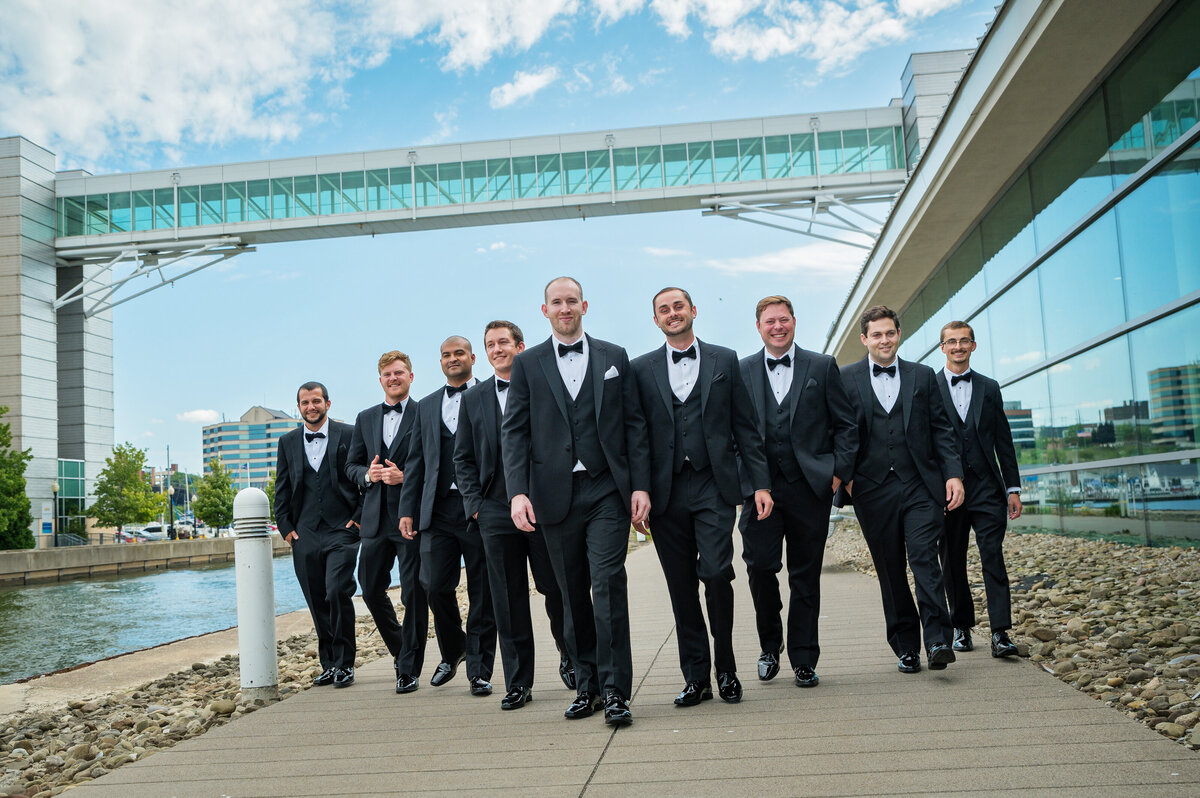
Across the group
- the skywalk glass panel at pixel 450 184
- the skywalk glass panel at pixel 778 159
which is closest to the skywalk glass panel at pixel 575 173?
the skywalk glass panel at pixel 450 184

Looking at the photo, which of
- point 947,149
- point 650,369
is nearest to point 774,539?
point 650,369

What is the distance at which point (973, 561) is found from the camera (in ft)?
42.7

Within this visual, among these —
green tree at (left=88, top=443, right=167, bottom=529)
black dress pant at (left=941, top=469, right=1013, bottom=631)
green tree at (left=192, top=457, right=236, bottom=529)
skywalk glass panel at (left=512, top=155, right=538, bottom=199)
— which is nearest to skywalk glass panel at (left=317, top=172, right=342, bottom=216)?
skywalk glass panel at (left=512, top=155, right=538, bottom=199)

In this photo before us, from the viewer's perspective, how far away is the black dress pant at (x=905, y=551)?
5.91 m

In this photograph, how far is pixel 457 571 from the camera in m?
6.84

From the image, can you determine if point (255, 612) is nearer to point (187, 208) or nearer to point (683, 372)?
point (683, 372)

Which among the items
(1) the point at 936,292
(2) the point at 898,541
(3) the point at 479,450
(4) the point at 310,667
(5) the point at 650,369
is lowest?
(4) the point at 310,667

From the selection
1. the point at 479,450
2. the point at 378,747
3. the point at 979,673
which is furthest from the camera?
the point at 479,450

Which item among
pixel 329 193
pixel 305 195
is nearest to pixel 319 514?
pixel 329 193

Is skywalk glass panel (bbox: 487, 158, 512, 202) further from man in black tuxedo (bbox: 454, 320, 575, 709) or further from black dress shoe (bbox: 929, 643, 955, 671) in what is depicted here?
black dress shoe (bbox: 929, 643, 955, 671)

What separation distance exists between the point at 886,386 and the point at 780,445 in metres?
0.91

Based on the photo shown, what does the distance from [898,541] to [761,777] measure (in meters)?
2.78

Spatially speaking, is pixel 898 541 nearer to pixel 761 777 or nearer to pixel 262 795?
pixel 761 777

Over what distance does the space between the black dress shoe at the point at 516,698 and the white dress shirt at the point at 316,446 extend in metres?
2.53
